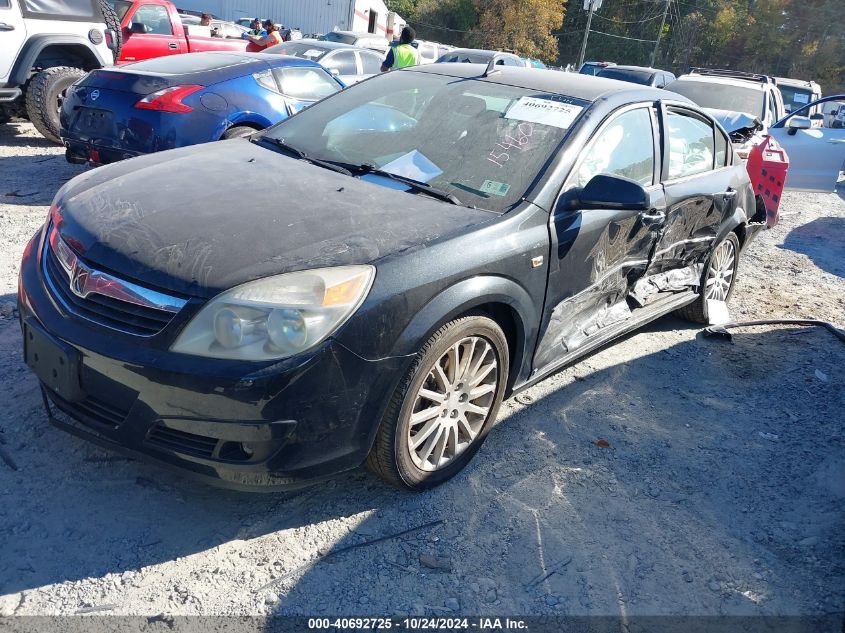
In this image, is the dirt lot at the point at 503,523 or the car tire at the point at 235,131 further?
the car tire at the point at 235,131

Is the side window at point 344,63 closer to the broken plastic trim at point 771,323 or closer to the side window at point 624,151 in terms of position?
the broken plastic trim at point 771,323

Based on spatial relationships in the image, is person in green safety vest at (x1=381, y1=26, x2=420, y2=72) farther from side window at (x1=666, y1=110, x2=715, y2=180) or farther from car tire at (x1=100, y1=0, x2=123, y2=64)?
side window at (x1=666, y1=110, x2=715, y2=180)

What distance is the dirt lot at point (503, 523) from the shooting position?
242 cm

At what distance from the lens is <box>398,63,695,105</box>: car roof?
147 inches

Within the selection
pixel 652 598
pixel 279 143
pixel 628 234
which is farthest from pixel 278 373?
pixel 628 234

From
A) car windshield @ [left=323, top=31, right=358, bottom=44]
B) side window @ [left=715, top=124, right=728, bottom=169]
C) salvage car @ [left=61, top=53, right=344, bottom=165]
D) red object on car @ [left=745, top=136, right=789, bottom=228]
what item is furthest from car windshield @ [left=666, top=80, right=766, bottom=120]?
car windshield @ [left=323, top=31, right=358, bottom=44]

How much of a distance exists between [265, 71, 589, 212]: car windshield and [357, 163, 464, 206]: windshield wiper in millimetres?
14

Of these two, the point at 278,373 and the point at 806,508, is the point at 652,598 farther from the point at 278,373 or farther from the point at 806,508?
the point at 278,373

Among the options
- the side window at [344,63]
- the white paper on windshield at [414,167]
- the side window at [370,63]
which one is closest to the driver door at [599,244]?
the white paper on windshield at [414,167]

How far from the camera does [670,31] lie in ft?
182

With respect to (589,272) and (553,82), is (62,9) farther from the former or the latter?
(589,272)

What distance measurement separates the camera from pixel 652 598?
8.57 feet

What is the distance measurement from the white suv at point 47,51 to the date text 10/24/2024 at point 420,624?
7.63 metres

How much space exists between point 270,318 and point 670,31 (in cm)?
→ 6083
